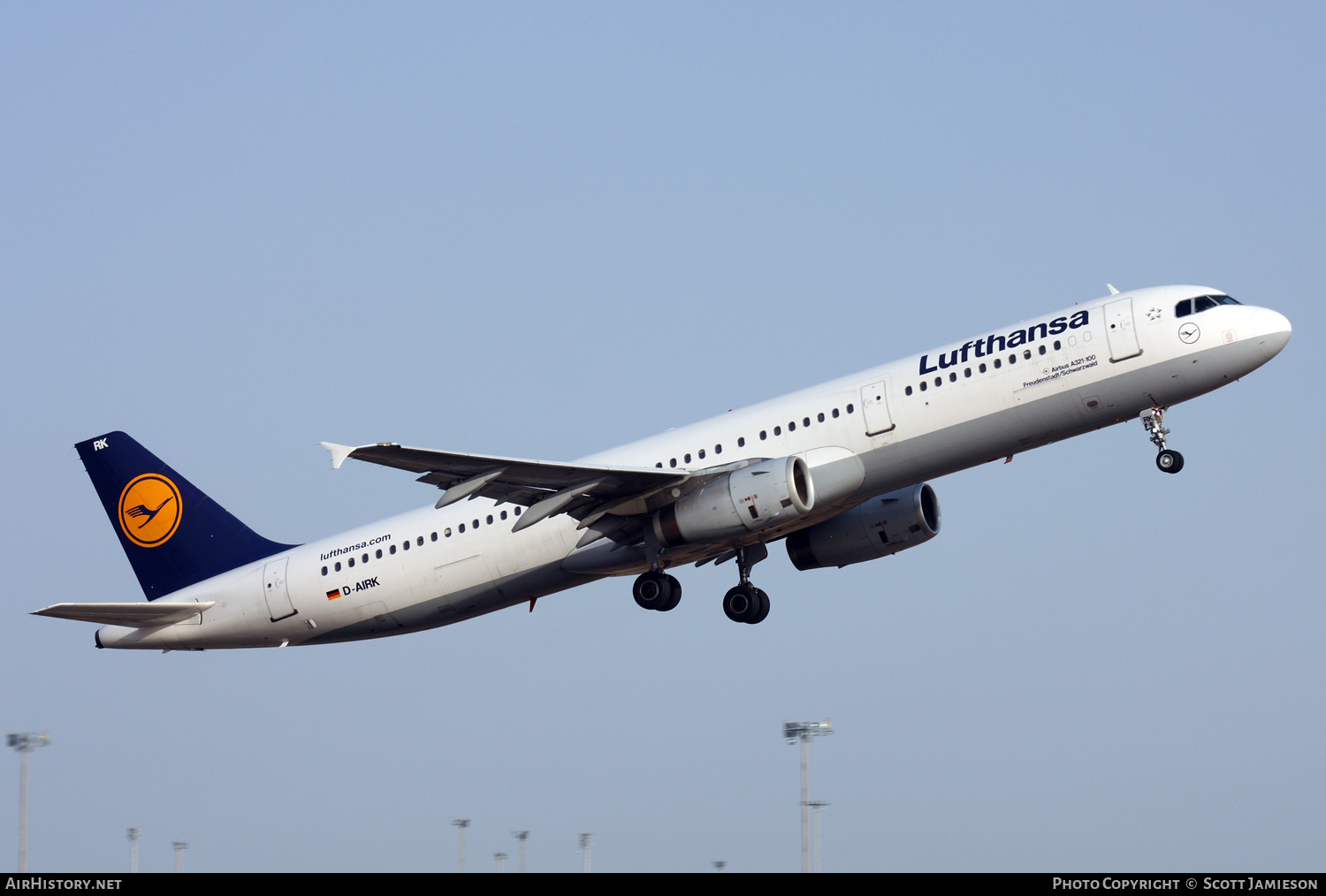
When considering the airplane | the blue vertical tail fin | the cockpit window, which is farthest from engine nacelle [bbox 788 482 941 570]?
the blue vertical tail fin

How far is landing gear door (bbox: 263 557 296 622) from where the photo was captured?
40.2 m

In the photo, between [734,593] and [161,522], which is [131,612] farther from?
[734,593]

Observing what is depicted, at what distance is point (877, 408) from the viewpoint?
115 feet

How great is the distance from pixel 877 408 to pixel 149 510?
21298 mm

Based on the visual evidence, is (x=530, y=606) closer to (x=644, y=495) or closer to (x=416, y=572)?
(x=416, y=572)

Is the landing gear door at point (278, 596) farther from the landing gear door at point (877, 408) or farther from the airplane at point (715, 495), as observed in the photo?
the landing gear door at point (877, 408)

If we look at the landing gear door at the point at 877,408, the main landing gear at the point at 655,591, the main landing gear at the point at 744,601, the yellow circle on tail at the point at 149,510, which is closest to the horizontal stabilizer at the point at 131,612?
the yellow circle on tail at the point at 149,510

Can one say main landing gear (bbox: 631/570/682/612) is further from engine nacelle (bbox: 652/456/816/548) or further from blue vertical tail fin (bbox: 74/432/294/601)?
blue vertical tail fin (bbox: 74/432/294/601)

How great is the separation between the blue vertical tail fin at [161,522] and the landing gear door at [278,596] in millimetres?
1376

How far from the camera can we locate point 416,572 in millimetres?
38969
